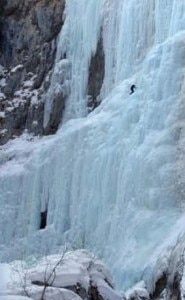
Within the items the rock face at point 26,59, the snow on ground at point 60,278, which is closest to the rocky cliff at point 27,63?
the rock face at point 26,59

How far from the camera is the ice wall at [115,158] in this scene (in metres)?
14.0

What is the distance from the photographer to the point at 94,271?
970 cm

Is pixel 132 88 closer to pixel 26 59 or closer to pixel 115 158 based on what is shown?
pixel 115 158

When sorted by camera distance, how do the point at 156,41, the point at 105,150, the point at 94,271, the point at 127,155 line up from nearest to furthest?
the point at 94,271 → the point at 127,155 → the point at 105,150 → the point at 156,41

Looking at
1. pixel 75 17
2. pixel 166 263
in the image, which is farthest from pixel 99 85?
pixel 166 263

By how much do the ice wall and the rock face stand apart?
751mm

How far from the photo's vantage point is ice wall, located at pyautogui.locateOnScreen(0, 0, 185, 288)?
14.0m

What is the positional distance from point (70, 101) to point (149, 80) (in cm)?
563

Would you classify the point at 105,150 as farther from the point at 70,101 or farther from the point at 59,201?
the point at 70,101

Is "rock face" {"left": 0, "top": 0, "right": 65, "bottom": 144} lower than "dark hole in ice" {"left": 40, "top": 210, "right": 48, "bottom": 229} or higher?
higher

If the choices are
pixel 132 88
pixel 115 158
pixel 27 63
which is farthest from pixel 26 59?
pixel 115 158

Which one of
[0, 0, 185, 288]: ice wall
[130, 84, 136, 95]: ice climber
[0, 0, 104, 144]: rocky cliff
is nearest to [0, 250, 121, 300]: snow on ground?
[0, 0, 185, 288]: ice wall

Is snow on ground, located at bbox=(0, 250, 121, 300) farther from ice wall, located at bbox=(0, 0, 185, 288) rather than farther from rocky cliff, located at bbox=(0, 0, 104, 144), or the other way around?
rocky cliff, located at bbox=(0, 0, 104, 144)

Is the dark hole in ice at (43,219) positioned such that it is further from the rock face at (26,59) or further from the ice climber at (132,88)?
the ice climber at (132,88)
